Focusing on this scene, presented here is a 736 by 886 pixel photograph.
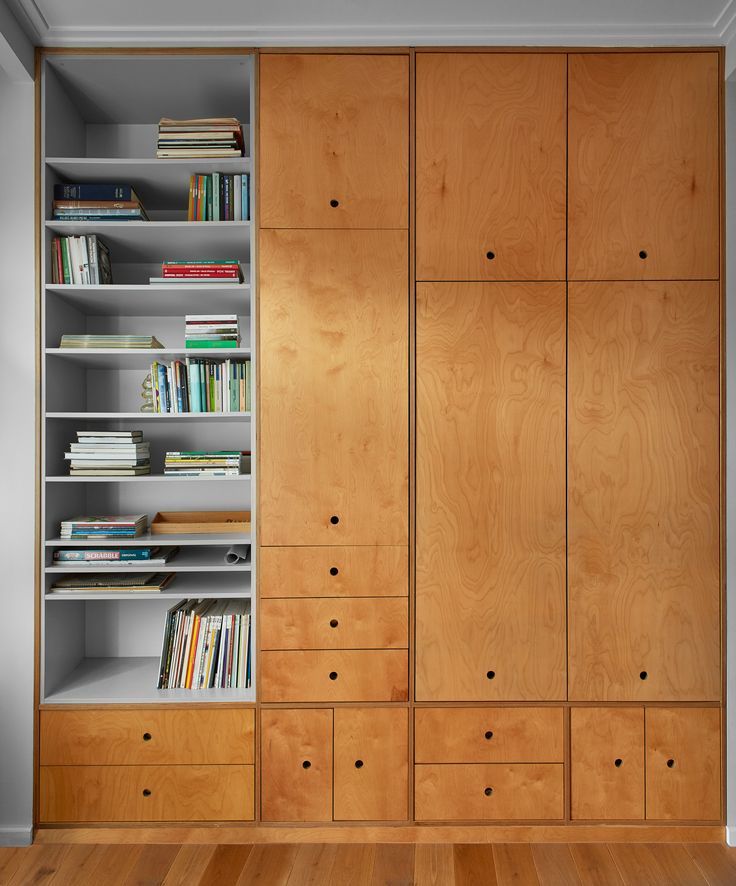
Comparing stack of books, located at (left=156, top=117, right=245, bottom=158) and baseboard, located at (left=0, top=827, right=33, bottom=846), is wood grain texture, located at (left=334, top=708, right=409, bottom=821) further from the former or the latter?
stack of books, located at (left=156, top=117, right=245, bottom=158)

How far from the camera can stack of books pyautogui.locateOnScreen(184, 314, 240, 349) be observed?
212 cm

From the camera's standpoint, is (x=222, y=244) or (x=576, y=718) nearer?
(x=576, y=718)

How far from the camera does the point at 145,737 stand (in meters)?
2.05

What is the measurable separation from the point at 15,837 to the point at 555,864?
1.78 meters

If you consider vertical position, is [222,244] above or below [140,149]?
below

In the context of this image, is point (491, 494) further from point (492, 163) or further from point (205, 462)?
point (492, 163)

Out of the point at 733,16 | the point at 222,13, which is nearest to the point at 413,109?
A: the point at 222,13

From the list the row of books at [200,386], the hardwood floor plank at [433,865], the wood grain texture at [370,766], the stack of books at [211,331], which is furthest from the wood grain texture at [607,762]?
the stack of books at [211,331]

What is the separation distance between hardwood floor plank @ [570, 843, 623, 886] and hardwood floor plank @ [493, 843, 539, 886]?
0.15 meters

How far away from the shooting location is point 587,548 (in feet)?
6.72

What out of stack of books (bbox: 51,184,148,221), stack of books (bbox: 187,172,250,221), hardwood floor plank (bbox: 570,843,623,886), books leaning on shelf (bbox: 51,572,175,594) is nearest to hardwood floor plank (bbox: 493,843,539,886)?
hardwood floor plank (bbox: 570,843,623,886)

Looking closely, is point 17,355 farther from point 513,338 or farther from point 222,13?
Result: point 513,338

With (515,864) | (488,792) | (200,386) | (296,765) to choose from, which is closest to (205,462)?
(200,386)

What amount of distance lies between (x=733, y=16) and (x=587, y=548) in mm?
1784
